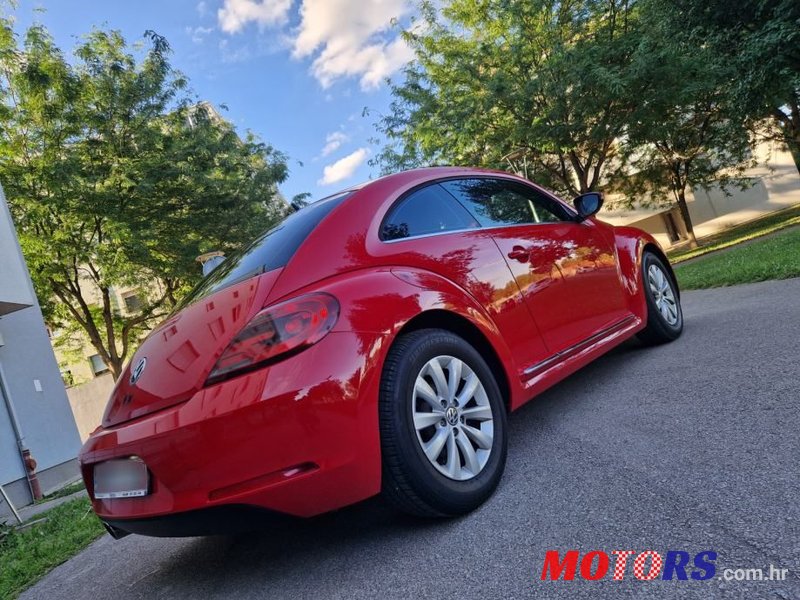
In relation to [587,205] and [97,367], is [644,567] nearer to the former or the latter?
[587,205]

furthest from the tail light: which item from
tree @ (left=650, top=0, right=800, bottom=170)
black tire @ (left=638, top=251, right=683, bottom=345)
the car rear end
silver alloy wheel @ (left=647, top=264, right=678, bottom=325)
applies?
tree @ (left=650, top=0, right=800, bottom=170)

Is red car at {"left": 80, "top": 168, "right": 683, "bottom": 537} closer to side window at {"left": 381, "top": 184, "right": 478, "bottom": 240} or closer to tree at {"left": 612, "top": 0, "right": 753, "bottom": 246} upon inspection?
side window at {"left": 381, "top": 184, "right": 478, "bottom": 240}

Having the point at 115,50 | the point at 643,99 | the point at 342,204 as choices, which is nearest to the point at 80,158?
the point at 115,50

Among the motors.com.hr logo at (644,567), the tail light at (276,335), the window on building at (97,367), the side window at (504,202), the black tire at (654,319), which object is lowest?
the motors.com.hr logo at (644,567)

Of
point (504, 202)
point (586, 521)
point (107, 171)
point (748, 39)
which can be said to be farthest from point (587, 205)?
point (107, 171)

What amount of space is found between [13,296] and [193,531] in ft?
27.7

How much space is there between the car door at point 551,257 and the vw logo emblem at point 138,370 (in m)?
1.79

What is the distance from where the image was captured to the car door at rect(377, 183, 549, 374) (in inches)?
102

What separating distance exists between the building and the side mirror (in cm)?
842

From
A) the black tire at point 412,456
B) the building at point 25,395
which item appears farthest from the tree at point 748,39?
the building at point 25,395

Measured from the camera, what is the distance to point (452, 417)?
2305mm

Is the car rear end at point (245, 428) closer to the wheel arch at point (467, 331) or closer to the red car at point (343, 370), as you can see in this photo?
the red car at point (343, 370)

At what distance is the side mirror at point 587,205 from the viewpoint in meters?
3.91

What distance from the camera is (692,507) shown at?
1.86 meters
